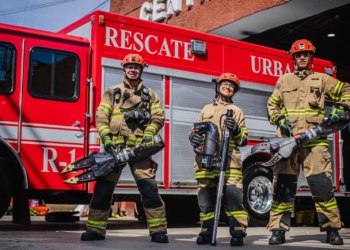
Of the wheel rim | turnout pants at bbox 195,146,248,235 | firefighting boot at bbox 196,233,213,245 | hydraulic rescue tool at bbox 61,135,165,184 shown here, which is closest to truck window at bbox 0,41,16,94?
hydraulic rescue tool at bbox 61,135,165,184

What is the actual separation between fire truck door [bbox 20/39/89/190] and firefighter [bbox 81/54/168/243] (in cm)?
162

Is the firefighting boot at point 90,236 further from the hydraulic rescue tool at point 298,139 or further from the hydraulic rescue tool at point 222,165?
the hydraulic rescue tool at point 298,139

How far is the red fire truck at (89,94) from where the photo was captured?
24.4ft

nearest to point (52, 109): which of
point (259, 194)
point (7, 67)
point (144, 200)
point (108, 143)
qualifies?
point (7, 67)

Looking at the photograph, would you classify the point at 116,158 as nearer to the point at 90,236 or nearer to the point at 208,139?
the point at 90,236

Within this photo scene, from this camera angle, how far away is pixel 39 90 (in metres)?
7.64

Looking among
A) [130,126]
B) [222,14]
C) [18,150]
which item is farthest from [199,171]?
[222,14]

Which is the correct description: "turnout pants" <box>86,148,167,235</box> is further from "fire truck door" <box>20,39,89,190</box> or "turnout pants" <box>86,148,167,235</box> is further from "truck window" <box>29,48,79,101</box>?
"truck window" <box>29,48,79,101</box>

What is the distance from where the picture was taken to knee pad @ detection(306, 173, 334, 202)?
6.12 m

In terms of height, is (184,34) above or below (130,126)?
above

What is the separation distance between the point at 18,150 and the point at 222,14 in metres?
7.65

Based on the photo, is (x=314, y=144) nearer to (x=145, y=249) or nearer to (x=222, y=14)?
(x=145, y=249)

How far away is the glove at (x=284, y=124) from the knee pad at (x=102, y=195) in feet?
6.16

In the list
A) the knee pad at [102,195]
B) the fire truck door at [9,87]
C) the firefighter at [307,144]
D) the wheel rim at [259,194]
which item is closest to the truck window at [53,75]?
the fire truck door at [9,87]
